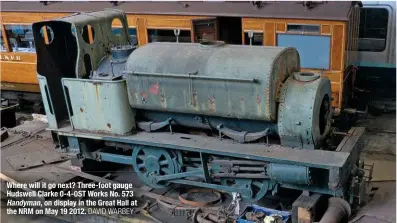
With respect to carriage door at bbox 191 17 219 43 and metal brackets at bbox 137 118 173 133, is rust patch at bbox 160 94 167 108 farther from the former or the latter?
carriage door at bbox 191 17 219 43

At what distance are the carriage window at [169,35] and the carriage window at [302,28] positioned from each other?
2202mm

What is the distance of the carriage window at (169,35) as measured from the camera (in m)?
10.5

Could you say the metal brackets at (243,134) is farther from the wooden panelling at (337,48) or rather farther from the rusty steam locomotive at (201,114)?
the wooden panelling at (337,48)

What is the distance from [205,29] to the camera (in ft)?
33.7

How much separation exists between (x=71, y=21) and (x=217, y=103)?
2377mm

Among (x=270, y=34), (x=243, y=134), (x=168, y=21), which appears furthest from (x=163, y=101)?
(x=168, y=21)

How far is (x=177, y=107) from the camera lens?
6512mm

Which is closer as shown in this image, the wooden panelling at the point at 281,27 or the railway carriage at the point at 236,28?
the railway carriage at the point at 236,28

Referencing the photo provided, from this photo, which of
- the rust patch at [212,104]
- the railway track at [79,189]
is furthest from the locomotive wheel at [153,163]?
the rust patch at [212,104]

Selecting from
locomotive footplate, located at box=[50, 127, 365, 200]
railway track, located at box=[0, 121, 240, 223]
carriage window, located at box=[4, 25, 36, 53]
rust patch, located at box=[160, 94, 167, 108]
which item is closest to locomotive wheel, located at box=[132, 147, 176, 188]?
locomotive footplate, located at box=[50, 127, 365, 200]

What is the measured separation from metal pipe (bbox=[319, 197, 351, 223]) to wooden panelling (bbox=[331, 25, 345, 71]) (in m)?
4.17

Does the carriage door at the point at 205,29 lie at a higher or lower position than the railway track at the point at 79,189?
higher

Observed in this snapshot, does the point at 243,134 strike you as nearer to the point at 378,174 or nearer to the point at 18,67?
the point at 378,174

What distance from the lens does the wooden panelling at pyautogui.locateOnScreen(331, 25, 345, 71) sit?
9203mm
